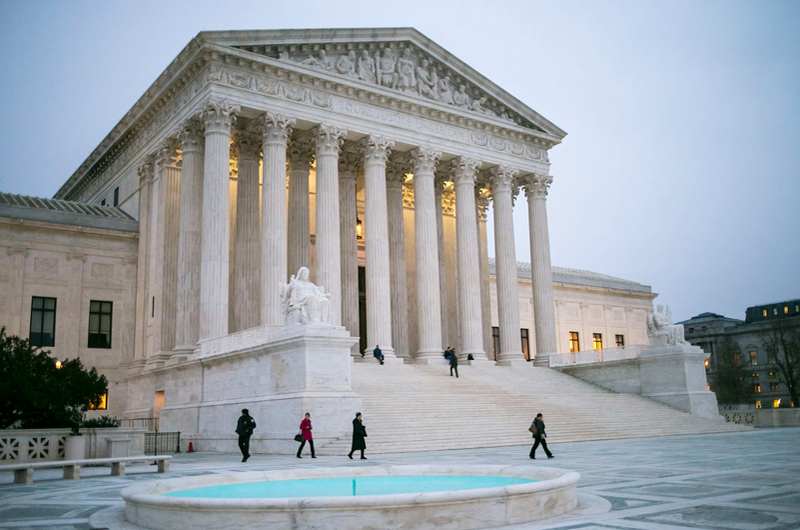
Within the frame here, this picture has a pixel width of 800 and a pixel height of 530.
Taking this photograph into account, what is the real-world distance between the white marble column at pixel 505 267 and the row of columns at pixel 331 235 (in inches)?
2.6

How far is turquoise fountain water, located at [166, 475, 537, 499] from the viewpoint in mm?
12211

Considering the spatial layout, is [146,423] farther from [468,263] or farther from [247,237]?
[468,263]

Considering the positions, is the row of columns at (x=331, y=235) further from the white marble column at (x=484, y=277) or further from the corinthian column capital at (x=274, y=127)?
the white marble column at (x=484, y=277)

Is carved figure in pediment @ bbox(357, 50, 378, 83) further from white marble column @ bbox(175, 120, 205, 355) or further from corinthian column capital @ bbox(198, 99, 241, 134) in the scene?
white marble column @ bbox(175, 120, 205, 355)

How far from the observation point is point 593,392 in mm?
39188

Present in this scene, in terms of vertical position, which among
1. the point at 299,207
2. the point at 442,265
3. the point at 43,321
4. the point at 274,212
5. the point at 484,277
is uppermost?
the point at 299,207

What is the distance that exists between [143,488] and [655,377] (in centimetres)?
3198

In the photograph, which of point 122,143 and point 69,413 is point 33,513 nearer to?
point 69,413

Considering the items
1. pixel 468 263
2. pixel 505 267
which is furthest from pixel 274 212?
pixel 505 267

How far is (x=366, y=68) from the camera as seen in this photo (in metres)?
41.2

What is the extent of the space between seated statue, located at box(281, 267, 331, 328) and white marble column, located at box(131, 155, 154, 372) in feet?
51.2

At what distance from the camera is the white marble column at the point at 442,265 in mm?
48144

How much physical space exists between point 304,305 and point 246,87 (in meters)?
14.7

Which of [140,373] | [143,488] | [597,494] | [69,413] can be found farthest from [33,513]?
[140,373]
